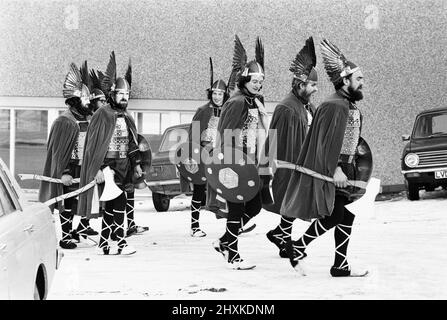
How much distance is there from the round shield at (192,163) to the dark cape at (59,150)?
1772 millimetres

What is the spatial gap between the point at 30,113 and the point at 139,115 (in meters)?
2.69

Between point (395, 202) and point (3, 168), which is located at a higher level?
point (3, 168)

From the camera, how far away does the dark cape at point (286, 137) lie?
32.2ft

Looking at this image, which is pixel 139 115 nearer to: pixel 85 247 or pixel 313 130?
pixel 85 247

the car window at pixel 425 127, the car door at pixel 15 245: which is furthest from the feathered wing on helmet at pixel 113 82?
the car window at pixel 425 127

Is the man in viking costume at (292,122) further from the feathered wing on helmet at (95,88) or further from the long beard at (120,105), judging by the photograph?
the feathered wing on helmet at (95,88)

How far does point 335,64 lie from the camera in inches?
Result: 343

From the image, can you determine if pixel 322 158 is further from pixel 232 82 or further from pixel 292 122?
pixel 232 82

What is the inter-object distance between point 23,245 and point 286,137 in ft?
15.7

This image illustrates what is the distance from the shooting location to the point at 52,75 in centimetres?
2316

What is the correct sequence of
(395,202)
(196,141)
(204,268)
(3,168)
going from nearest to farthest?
(3,168), (204,268), (196,141), (395,202)

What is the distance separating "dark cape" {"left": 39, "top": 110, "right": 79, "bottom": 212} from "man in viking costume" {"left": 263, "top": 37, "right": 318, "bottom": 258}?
272 centimetres

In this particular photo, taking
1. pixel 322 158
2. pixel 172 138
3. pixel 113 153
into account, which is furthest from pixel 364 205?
pixel 172 138
